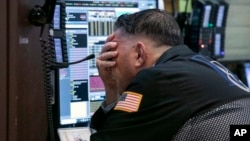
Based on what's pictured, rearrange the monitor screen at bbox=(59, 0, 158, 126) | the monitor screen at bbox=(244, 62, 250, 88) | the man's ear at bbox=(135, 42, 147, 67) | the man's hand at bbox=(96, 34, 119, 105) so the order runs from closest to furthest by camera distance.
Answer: the man's ear at bbox=(135, 42, 147, 67) < the man's hand at bbox=(96, 34, 119, 105) < the monitor screen at bbox=(59, 0, 158, 126) < the monitor screen at bbox=(244, 62, 250, 88)

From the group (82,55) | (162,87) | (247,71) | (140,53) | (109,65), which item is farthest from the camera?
(247,71)

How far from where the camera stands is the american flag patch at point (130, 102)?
1.02 m

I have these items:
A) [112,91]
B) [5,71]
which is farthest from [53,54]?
[5,71]

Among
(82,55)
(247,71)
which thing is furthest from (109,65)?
(247,71)

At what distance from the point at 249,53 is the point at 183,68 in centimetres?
179

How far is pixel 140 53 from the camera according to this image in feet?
3.68

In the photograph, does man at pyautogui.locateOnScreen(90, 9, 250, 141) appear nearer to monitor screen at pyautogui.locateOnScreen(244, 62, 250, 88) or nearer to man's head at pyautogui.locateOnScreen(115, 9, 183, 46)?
man's head at pyautogui.locateOnScreen(115, 9, 183, 46)

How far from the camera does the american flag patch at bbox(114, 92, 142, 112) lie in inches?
40.3

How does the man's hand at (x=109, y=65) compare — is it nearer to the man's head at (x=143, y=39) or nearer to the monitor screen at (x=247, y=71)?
the man's head at (x=143, y=39)

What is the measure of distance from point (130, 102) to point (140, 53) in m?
0.15

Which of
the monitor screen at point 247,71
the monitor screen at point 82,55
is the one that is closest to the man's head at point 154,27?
the monitor screen at point 82,55

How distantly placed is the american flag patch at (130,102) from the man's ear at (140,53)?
4.8 inches

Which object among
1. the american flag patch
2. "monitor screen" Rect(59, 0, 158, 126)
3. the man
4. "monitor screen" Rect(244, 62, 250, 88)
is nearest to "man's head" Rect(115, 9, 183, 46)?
the man

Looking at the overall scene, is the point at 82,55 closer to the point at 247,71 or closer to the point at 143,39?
the point at 143,39
